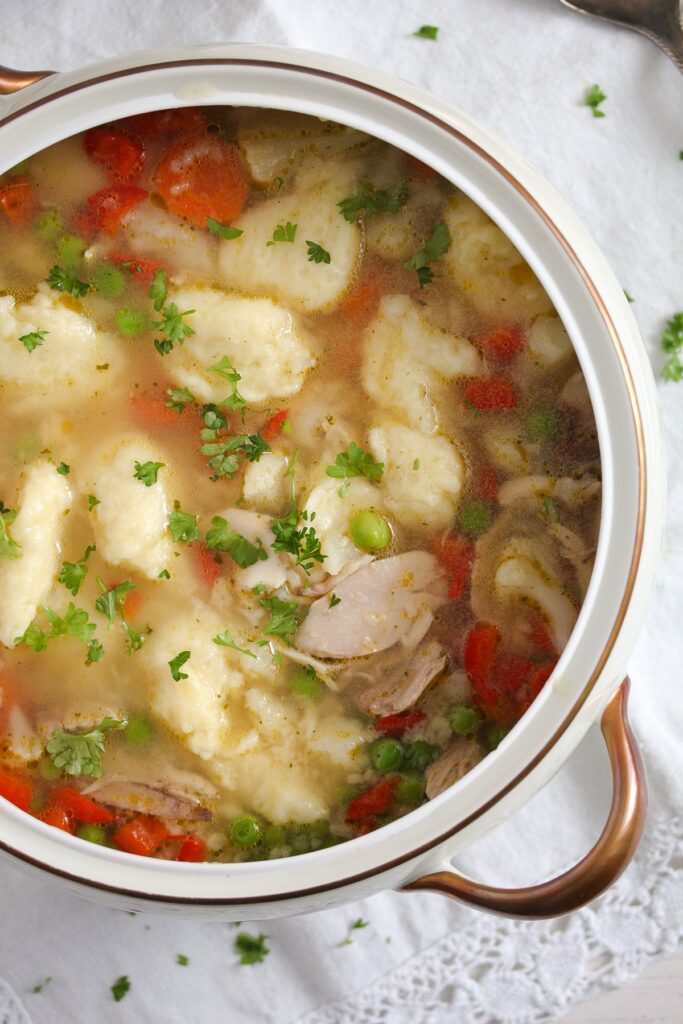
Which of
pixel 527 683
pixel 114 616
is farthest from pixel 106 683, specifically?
pixel 527 683

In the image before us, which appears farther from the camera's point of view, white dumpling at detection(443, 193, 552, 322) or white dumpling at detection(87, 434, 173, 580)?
white dumpling at detection(87, 434, 173, 580)

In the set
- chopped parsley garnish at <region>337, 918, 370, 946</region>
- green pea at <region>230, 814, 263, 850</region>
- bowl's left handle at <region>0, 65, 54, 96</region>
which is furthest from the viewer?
chopped parsley garnish at <region>337, 918, 370, 946</region>

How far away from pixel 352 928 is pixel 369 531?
0.98m

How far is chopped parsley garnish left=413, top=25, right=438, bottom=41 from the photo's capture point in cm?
224

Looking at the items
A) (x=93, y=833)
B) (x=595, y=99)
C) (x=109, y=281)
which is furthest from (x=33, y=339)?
(x=595, y=99)

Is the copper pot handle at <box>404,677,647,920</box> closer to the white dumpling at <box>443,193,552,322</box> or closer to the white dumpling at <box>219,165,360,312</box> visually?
the white dumpling at <box>443,193,552,322</box>

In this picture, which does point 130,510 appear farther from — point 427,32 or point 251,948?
point 427,32

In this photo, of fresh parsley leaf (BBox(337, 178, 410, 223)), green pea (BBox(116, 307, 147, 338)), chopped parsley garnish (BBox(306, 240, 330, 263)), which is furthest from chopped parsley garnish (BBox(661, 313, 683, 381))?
green pea (BBox(116, 307, 147, 338))

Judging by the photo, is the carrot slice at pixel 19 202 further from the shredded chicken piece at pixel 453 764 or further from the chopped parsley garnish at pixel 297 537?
the shredded chicken piece at pixel 453 764

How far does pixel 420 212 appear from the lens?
1.94 m

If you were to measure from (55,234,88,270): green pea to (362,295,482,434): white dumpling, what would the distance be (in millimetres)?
604

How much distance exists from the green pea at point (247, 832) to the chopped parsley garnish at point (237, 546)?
0.52 meters

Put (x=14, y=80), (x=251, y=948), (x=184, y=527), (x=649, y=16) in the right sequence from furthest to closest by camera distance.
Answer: (x=251, y=948) < (x=649, y=16) < (x=184, y=527) < (x=14, y=80)

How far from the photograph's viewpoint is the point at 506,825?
2.29 m
